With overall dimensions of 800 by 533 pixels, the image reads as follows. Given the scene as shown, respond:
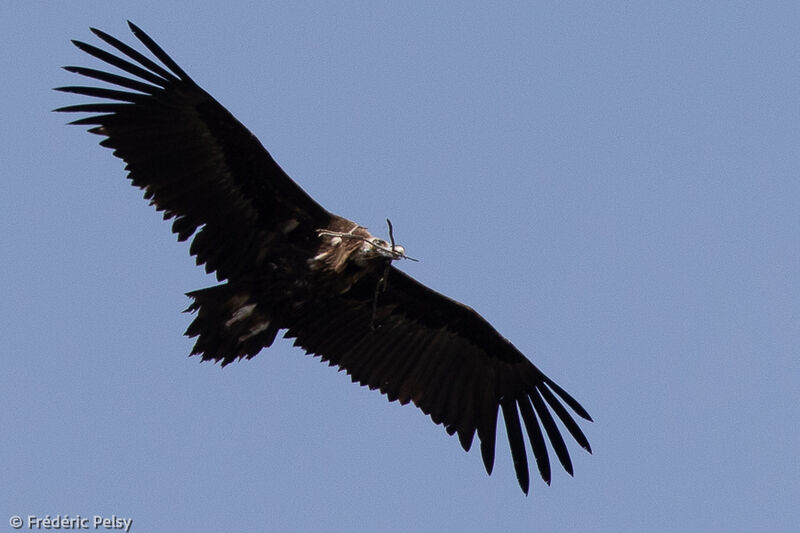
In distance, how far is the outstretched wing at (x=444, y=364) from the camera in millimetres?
18125

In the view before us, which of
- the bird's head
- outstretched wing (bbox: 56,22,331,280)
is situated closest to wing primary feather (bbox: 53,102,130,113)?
outstretched wing (bbox: 56,22,331,280)

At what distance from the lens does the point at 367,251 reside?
16469 millimetres

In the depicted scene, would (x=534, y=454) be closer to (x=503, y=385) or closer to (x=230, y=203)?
(x=503, y=385)

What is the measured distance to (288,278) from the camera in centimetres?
1692

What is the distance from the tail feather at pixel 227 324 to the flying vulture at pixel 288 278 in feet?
0.05

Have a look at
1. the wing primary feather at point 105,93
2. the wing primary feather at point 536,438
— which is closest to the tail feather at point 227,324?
the wing primary feather at point 105,93

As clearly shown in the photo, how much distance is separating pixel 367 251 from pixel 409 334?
2.35 metres

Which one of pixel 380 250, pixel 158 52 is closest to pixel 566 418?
pixel 380 250

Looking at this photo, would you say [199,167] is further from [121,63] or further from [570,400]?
[570,400]

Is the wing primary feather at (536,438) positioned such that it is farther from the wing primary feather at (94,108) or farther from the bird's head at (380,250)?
the wing primary feather at (94,108)

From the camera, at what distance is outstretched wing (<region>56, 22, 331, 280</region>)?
53.0 feet

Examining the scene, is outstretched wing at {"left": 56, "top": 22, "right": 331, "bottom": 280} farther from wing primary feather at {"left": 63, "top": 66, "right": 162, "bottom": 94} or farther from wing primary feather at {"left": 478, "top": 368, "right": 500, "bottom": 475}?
wing primary feather at {"left": 478, "top": 368, "right": 500, "bottom": 475}

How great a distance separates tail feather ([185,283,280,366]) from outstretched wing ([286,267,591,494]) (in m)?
0.89

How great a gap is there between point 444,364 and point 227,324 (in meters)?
3.23
